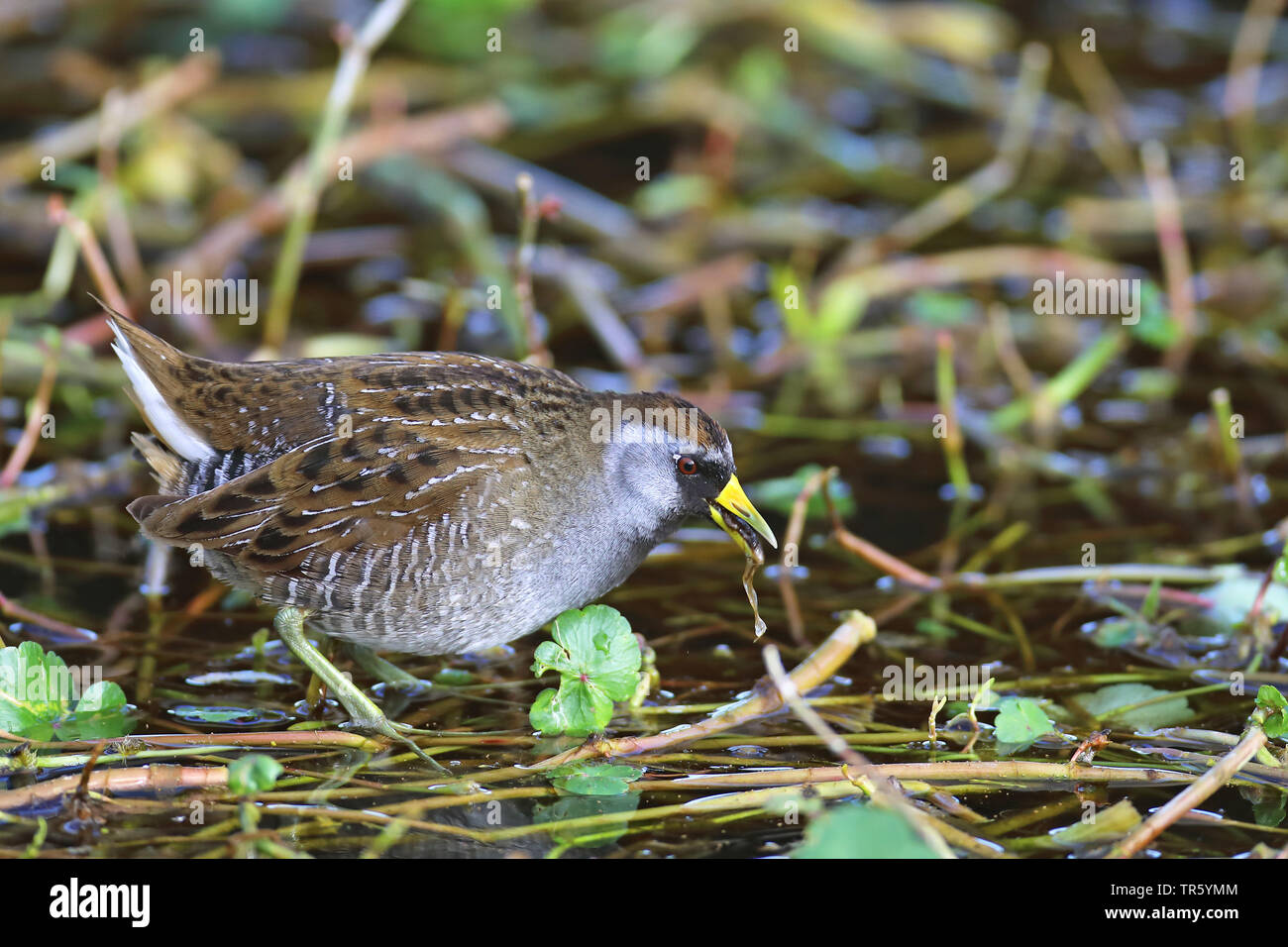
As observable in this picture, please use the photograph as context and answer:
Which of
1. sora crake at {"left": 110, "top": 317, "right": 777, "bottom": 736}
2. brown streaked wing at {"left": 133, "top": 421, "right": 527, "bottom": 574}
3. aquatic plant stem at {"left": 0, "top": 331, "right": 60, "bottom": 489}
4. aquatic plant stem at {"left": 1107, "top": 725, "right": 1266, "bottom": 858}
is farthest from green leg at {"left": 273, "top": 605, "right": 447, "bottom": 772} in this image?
aquatic plant stem at {"left": 1107, "top": 725, "right": 1266, "bottom": 858}

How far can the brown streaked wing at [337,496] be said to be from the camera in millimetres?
3939

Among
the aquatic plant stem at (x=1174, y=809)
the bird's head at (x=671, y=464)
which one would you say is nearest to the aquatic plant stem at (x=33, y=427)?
the bird's head at (x=671, y=464)

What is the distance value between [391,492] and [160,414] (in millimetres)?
776

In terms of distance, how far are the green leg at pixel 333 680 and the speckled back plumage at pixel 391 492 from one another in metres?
0.06

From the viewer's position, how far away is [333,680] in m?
4.01

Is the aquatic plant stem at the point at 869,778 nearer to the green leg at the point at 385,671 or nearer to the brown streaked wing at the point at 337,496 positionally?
the brown streaked wing at the point at 337,496

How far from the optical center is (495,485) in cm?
397

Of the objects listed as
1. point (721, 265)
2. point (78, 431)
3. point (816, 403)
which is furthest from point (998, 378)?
point (78, 431)
